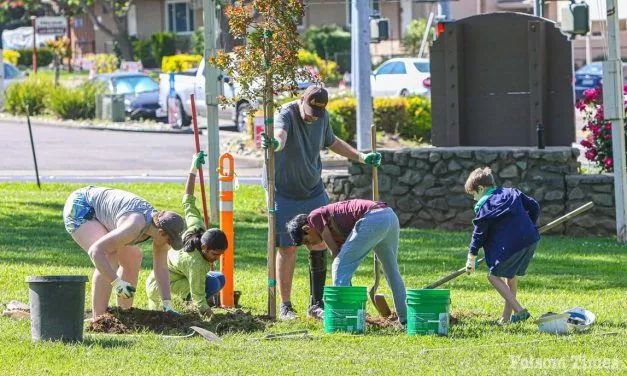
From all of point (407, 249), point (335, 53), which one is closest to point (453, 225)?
point (407, 249)

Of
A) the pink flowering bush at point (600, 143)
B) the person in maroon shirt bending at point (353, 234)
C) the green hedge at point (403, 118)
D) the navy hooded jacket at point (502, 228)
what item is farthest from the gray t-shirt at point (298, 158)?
the green hedge at point (403, 118)

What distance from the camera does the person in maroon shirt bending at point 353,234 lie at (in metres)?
9.22

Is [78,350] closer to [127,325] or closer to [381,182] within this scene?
[127,325]

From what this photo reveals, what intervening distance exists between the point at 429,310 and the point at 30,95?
2761 cm

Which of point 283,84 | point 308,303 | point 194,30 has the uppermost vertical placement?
point 194,30

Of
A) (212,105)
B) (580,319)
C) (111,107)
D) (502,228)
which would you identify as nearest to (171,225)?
(502,228)

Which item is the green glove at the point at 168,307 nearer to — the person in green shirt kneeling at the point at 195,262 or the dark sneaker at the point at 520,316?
the person in green shirt kneeling at the point at 195,262

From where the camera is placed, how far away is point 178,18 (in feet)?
208

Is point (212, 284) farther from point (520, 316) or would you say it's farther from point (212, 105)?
point (212, 105)

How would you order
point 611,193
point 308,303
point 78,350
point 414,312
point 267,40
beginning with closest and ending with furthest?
point 78,350 → point 414,312 → point 267,40 → point 308,303 → point 611,193

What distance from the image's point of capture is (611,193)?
15.7m

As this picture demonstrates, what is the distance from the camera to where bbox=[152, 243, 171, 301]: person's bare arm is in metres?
9.47

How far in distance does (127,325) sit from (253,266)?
3.84 meters

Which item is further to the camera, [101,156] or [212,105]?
[101,156]
